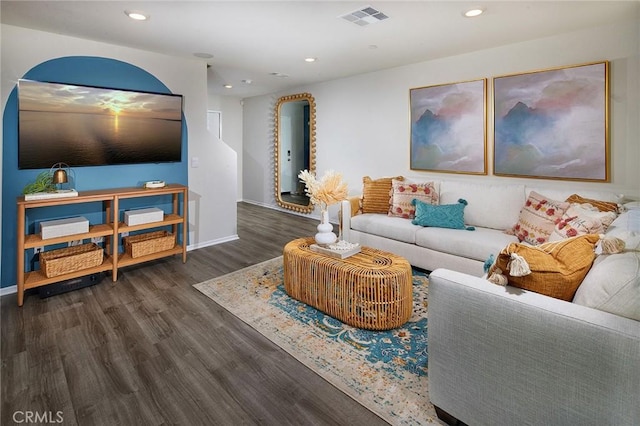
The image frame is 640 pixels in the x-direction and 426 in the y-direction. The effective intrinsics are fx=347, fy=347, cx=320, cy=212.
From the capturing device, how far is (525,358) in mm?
1363

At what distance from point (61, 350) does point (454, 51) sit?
4.62 m

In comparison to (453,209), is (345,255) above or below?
below

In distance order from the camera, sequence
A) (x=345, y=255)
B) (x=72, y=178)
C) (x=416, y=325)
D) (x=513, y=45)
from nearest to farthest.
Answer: (x=416, y=325)
(x=345, y=255)
(x=72, y=178)
(x=513, y=45)

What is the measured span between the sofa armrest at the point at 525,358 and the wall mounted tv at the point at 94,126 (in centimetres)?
358

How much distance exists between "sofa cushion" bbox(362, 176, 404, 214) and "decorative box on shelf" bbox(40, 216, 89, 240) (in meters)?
3.04

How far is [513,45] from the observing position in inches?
147

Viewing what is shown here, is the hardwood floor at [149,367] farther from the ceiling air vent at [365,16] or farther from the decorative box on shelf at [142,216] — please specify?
the ceiling air vent at [365,16]

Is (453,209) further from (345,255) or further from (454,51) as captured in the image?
(454,51)

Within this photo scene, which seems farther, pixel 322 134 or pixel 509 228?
pixel 322 134

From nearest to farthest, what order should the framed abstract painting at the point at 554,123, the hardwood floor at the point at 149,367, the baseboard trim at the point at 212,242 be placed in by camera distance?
the hardwood floor at the point at 149,367, the framed abstract painting at the point at 554,123, the baseboard trim at the point at 212,242

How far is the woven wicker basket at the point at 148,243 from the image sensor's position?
3668 millimetres

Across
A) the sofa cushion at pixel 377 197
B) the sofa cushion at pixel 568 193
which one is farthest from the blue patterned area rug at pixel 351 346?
the sofa cushion at pixel 568 193

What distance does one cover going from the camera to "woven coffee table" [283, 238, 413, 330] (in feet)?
8.04

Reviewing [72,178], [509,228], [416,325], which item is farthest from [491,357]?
[72,178]
